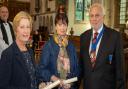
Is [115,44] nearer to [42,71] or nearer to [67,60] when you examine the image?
[67,60]

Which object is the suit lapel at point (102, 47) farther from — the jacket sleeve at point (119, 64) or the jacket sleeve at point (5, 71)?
the jacket sleeve at point (5, 71)

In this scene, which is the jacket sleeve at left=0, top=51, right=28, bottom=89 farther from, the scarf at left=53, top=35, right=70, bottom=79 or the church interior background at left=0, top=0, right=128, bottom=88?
the church interior background at left=0, top=0, right=128, bottom=88

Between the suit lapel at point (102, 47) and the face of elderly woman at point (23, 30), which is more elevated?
the face of elderly woman at point (23, 30)

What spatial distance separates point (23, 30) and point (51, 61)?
2.38 ft

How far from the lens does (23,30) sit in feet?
7.84

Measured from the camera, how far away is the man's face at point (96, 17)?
3205 mm

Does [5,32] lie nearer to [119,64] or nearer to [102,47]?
[102,47]

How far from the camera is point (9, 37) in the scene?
5465mm

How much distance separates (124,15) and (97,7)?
24.0 ft

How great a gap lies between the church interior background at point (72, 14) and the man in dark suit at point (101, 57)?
3.41 metres

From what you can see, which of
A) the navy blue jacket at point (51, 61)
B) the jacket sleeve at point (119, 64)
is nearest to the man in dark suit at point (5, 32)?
the navy blue jacket at point (51, 61)

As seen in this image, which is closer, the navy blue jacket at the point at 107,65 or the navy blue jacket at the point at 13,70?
the navy blue jacket at the point at 13,70

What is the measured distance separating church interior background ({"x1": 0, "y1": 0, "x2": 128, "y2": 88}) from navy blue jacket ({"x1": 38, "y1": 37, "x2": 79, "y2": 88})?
3.58 metres

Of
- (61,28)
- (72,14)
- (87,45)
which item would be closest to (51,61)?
(61,28)
